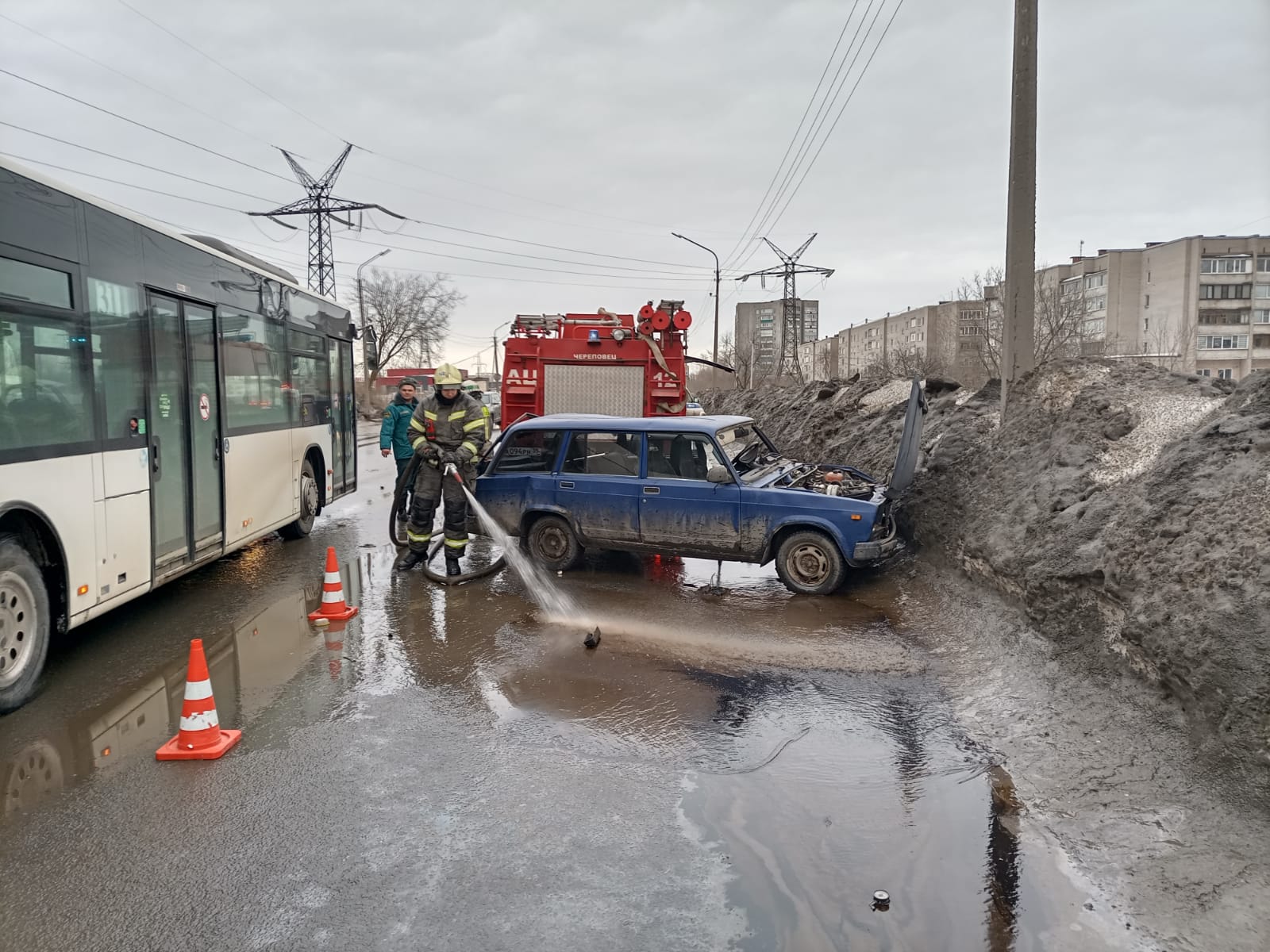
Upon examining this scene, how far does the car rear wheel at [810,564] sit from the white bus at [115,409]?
5.48 metres

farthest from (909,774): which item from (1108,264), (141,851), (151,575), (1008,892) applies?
(1108,264)

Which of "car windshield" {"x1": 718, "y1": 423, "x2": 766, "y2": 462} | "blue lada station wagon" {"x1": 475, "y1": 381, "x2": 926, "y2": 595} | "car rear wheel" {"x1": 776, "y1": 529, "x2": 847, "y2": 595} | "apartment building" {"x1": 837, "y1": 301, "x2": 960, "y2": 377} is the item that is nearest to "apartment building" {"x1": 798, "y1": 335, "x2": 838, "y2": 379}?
"apartment building" {"x1": 837, "y1": 301, "x2": 960, "y2": 377}

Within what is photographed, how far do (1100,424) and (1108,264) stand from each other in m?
77.1

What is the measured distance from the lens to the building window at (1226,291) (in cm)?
7275

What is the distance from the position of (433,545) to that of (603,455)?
9.72 ft

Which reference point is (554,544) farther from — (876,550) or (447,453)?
(876,550)

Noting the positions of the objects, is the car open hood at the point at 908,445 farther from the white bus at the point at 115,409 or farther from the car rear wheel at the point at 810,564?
the white bus at the point at 115,409

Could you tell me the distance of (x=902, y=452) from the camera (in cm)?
841

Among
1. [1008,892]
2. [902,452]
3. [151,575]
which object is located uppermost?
[902,452]

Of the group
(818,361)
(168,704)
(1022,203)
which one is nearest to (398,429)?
(168,704)

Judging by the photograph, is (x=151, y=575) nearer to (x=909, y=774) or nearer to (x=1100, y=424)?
(x=909, y=774)

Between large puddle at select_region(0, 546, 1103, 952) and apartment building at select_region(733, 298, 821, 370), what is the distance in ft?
112

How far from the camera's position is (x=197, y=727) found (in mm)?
4656

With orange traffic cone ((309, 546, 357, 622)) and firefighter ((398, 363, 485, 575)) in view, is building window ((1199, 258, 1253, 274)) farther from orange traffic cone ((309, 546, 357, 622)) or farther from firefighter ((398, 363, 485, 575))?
orange traffic cone ((309, 546, 357, 622))
